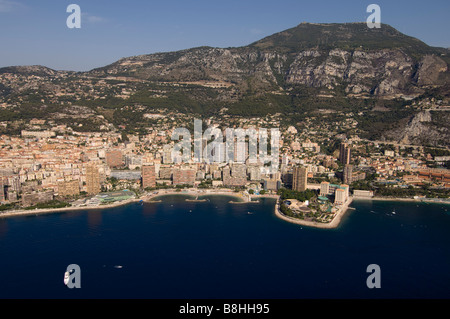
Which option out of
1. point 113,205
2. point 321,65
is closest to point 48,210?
point 113,205

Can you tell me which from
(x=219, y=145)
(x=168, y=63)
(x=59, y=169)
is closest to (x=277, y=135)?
(x=219, y=145)

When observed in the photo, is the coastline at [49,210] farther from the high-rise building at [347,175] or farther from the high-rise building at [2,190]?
the high-rise building at [347,175]

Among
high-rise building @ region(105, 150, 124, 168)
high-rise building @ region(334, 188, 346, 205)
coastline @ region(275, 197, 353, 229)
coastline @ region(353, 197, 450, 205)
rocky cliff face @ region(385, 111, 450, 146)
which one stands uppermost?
rocky cliff face @ region(385, 111, 450, 146)

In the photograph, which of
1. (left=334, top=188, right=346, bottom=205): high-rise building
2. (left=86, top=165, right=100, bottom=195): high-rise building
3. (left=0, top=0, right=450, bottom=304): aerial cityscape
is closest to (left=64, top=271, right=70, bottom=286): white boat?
(left=0, top=0, right=450, bottom=304): aerial cityscape

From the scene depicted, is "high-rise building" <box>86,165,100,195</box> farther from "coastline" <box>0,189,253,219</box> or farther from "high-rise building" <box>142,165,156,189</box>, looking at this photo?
"high-rise building" <box>142,165,156,189</box>

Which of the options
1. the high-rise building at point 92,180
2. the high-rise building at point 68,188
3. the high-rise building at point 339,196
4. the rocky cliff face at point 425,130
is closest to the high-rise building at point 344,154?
the rocky cliff face at point 425,130

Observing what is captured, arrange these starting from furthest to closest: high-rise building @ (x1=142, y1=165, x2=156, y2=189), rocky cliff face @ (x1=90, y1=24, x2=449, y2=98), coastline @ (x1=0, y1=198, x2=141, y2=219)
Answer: rocky cliff face @ (x1=90, y1=24, x2=449, y2=98) → high-rise building @ (x1=142, y1=165, x2=156, y2=189) → coastline @ (x1=0, y1=198, x2=141, y2=219)

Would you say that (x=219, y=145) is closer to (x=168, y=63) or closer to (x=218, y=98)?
(x=218, y=98)
